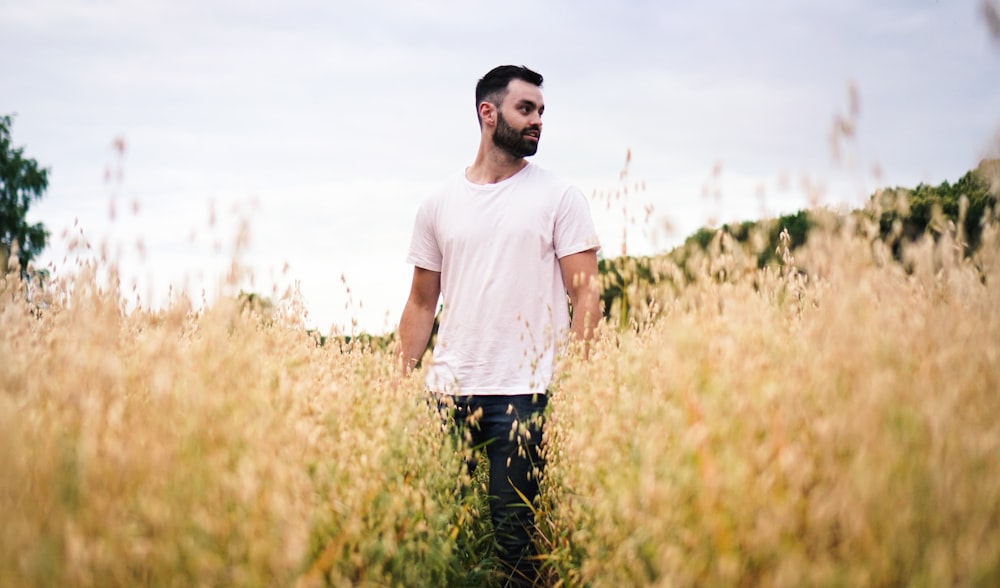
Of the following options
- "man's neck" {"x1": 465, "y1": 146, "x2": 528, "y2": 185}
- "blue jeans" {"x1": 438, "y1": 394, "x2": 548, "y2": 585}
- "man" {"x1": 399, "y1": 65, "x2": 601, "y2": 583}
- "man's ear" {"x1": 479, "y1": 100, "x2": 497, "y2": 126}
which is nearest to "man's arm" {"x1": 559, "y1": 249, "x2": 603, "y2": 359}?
"man" {"x1": 399, "y1": 65, "x2": 601, "y2": 583}

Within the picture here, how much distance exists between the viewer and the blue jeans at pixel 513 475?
323 centimetres

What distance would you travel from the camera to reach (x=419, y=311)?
13.0 ft

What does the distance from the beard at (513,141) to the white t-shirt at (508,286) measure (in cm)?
14

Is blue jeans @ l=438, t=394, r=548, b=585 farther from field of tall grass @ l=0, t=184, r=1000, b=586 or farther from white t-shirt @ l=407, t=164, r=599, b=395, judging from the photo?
field of tall grass @ l=0, t=184, r=1000, b=586

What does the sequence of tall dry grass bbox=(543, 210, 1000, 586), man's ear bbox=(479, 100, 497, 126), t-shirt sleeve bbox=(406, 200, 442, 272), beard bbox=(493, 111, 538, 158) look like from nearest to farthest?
tall dry grass bbox=(543, 210, 1000, 586), beard bbox=(493, 111, 538, 158), man's ear bbox=(479, 100, 497, 126), t-shirt sleeve bbox=(406, 200, 442, 272)

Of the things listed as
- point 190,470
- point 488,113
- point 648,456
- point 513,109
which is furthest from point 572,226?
point 190,470

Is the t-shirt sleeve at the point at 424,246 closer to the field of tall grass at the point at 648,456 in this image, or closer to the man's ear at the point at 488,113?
the man's ear at the point at 488,113

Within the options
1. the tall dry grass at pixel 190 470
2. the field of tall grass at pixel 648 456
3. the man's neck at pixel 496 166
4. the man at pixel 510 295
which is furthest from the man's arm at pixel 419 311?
the field of tall grass at pixel 648 456

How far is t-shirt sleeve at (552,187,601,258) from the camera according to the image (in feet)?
11.2

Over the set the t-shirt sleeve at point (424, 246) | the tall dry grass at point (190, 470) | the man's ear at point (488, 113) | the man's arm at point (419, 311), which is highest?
the man's ear at point (488, 113)

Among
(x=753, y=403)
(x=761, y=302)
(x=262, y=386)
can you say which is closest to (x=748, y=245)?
(x=761, y=302)

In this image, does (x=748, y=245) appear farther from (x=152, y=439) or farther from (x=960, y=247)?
(x=152, y=439)

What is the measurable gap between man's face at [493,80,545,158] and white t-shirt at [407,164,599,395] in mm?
165

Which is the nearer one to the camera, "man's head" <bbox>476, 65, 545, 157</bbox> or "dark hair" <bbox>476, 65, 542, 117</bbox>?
"man's head" <bbox>476, 65, 545, 157</bbox>
